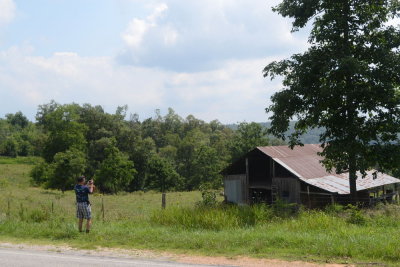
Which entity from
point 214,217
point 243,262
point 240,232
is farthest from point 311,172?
point 243,262

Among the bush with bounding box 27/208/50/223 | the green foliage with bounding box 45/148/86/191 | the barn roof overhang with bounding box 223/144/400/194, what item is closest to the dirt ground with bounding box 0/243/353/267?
the bush with bounding box 27/208/50/223

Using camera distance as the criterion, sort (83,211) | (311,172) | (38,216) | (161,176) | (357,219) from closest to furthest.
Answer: (83,211) < (357,219) < (38,216) < (311,172) < (161,176)

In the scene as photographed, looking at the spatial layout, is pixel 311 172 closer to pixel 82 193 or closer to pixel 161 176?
pixel 82 193

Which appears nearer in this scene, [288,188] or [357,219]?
[357,219]

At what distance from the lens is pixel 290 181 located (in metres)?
27.5

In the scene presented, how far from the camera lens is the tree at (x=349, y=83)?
15328 millimetres

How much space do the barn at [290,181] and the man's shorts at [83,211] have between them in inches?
605

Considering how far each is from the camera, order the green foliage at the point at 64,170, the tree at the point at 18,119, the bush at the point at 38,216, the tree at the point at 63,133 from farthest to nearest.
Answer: the tree at the point at 18,119 → the tree at the point at 63,133 → the green foliage at the point at 64,170 → the bush at the point at 38,216

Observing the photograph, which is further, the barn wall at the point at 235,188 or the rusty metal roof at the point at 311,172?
the barn wall at the point at 235,188

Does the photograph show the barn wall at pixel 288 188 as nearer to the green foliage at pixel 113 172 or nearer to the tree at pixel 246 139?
the green foliage at pixel 113 172

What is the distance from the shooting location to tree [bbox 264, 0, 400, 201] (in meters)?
15.3

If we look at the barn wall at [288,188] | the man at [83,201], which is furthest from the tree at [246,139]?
the man at [83,201]

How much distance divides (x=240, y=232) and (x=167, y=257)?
274cm

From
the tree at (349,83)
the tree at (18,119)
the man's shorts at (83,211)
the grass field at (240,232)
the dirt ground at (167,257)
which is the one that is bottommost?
the dirt ground at (167,257)
